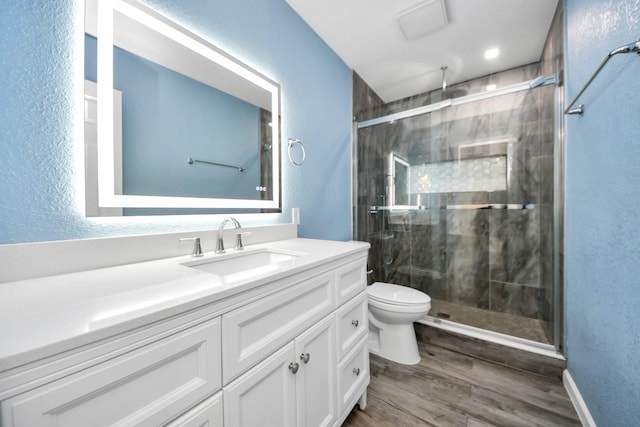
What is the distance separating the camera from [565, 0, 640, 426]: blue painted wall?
0.83m

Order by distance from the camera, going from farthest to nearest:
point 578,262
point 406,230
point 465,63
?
point 406,230
point 465,63
point 578,262

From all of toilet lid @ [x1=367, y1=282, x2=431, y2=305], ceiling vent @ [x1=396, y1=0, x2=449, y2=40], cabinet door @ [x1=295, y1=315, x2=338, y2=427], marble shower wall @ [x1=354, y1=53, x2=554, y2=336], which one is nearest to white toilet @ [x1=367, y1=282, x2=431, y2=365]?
toilet lid @ [x1=367, y1=282, x2=431, y2=305]

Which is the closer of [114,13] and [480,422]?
[114,13]

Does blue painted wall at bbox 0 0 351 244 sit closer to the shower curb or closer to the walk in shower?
the walk in shower

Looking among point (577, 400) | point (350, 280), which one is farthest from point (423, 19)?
point (577, 400)

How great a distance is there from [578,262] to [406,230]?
1310 millimetres

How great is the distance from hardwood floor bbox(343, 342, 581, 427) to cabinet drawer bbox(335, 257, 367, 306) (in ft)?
2.24

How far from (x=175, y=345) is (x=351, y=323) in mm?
846

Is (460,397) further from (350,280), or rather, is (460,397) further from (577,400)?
(350,280)

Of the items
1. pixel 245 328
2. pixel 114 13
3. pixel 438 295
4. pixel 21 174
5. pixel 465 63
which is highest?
pixel 465 63

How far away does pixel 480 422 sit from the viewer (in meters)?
1.21

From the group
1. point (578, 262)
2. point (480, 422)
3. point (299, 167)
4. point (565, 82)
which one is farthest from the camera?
point (299, 167)

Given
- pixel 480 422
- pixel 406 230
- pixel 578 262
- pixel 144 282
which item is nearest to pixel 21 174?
pixel 144 282

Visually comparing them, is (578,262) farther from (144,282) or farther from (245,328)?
(144,282)
